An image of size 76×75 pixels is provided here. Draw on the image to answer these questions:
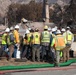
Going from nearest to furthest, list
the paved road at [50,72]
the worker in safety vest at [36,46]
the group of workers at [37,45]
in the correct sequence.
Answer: the paved road at [50,72] < the group of workers at [37,45] < the worker in safety vest at [36,46]

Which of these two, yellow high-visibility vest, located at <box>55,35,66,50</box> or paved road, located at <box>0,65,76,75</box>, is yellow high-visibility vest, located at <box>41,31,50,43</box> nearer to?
yellow high-visibility vest, located at <box>55,35,66,50</box>

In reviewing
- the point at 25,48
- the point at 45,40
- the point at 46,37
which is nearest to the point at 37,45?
the point at 45,40

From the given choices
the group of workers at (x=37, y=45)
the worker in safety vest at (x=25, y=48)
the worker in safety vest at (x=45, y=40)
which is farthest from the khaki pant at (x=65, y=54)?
the worker in safety vest at (x=25, y=48)

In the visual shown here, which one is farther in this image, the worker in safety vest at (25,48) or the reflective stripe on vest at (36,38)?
the worker in safety vest at (25,48)

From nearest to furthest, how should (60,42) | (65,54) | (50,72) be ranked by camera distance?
(50,72) < (60,42) < (65,54)

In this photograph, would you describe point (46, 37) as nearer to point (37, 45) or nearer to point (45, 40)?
point (45, 40)

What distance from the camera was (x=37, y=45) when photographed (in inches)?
704

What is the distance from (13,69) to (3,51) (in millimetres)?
3523

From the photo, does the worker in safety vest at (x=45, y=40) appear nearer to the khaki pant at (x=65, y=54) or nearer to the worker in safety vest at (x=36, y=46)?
the worker in safety vest at (x=36, y=46)

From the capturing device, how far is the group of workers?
17406 millimetres

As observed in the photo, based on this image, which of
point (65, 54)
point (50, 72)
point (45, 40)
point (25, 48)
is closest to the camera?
point (50, 72)

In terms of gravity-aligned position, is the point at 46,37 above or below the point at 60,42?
above

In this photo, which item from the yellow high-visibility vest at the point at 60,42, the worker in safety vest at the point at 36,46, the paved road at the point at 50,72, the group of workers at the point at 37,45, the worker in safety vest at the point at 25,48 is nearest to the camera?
the paved road at the point at 50,72

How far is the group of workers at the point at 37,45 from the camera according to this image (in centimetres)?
1741
